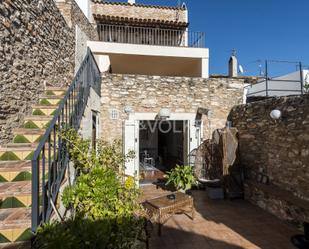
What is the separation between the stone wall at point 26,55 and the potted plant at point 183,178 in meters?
4.48

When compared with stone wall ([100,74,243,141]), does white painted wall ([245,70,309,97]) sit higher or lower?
higher

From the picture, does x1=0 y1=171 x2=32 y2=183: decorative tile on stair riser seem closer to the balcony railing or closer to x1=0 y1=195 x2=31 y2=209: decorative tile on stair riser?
x1=0 y1=195 x2=31 y2=209: decorative tile on stair riser

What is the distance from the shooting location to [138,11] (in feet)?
40.2

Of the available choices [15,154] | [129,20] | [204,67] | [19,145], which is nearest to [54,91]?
[19,145]

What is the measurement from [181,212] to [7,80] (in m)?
4.55

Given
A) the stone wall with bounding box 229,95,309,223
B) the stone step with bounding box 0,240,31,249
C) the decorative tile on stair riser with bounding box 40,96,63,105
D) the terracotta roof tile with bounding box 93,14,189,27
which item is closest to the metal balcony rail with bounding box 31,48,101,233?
the stone step with bounding box 0,240,31,249

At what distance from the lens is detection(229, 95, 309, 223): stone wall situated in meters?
4.41

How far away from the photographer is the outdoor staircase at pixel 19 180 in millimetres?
2156

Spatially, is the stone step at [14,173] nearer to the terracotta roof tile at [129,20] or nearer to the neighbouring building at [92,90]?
the neighbouring building at [92,90]

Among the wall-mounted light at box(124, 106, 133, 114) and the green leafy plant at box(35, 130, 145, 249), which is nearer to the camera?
the green leafy plant at box(35, 130, 145, 249)

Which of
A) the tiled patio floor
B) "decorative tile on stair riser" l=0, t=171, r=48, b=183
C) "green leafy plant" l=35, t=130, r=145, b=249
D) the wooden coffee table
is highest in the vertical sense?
"decorative tile on stair riser" l=0, t=171, r=48, b=183

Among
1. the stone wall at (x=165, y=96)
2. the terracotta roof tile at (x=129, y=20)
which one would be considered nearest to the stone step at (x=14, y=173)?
the stone wall at (x=165, y=96)

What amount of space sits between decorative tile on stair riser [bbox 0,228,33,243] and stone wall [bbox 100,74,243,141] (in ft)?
15.8

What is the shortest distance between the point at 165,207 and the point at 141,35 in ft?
32.3
